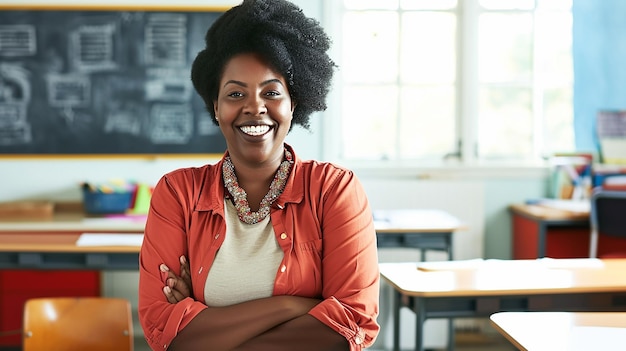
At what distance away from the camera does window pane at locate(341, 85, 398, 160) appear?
4559mm

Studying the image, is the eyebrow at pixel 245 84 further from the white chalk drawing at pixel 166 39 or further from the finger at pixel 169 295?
the white chalk drawing at pixel 166 39

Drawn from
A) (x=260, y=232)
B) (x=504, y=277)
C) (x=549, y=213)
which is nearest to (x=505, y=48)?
(x=549, y=213)

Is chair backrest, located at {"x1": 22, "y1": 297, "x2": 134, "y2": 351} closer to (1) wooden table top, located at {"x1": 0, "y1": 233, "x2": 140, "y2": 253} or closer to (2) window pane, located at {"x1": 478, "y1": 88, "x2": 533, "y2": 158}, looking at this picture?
(1) wooden table top, located at {"x1": 0, "y1": 233, "x2": 140, "y2": 253}

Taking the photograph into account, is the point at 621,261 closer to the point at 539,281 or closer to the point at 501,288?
the point at 539,281

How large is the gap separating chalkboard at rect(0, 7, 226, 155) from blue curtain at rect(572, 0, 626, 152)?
2261 mm

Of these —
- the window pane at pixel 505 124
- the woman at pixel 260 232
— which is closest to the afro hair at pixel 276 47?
the woman at pixel 260 232

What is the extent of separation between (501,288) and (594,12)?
8.88ft

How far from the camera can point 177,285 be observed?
174 cm

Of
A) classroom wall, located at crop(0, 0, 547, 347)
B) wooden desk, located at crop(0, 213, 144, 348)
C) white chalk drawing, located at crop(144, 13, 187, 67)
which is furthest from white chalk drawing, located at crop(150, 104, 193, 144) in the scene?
wooden desk, located at crop(0, 213, 144, 348)

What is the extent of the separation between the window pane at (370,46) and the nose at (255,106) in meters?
2.85

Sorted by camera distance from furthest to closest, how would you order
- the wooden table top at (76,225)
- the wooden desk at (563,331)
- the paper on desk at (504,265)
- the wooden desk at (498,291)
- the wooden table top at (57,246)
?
the wooden table top at (76,225)
the wooden table top at (57,246)
the paper on desk at (504,265)
the wooden desk at (498,291)
the wooden desk at (563,331)

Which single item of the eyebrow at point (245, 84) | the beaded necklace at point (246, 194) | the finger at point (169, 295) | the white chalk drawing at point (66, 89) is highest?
the white chalk drawing at point (66, 89)

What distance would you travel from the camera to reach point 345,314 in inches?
65.3

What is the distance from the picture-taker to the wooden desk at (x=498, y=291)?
239cm
